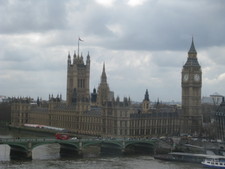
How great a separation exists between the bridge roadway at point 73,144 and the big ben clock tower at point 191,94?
100 feet

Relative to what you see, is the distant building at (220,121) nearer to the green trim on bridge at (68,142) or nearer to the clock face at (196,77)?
the green trim on bridge at (68,142)

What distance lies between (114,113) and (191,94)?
2348cm

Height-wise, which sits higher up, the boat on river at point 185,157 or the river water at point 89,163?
the boat on river at point 185,157

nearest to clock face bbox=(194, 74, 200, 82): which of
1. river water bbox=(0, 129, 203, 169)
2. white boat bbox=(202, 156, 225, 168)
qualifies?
river water bbox=(0, 129, 203, 169)

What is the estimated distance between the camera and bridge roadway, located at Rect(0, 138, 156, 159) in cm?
7950

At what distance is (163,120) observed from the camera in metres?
117

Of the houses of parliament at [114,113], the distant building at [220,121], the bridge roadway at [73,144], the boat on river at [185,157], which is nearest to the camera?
the boat on river at [185,157]

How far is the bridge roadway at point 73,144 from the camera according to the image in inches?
3130

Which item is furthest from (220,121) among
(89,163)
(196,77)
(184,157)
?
(89,163)

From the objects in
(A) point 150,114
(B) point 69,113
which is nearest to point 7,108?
(B) point 69,113

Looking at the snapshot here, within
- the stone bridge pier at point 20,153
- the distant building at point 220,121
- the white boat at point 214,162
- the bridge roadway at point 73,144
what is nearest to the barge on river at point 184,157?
the white boat at point 214,162

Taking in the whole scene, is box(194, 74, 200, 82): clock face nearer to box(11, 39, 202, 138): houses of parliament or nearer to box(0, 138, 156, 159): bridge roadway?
box(11, 39, 202, 138): houses of parliament

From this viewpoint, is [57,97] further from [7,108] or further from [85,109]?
[7,108]

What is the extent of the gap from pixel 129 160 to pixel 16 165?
59.4 ft
